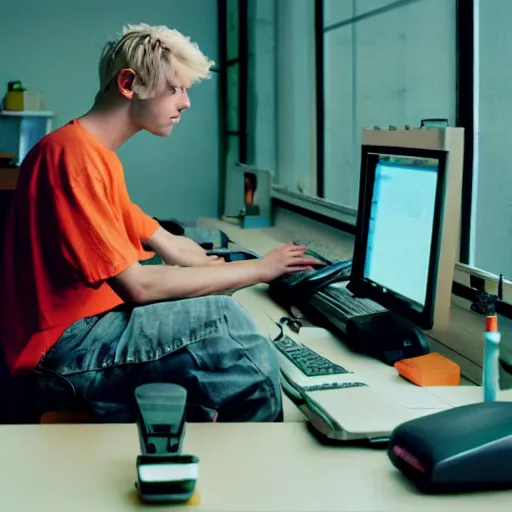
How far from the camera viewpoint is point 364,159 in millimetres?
1849

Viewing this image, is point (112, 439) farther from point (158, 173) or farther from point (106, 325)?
point (158, 173)

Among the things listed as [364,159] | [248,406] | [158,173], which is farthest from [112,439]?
[158,173]

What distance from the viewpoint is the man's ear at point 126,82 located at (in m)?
1.89

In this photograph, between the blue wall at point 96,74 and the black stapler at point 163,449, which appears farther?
the blue wall at point 96,74

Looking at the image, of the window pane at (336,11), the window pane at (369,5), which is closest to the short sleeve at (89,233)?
the window pane at (369,5)

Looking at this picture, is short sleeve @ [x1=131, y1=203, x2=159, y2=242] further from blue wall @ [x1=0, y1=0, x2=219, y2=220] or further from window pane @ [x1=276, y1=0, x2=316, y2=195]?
blue wall @ [x1=0, y1=0, x2=219, y2=220]

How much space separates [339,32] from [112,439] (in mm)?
2535

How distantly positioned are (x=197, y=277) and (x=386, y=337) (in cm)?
45

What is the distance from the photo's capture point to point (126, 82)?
75.0 inches

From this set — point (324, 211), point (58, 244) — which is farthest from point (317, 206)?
point (58, 244)

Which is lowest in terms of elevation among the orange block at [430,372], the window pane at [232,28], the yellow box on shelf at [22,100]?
the orange block at [430,372]

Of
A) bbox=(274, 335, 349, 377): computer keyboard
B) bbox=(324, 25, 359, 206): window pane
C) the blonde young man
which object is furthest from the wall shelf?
bbox=(274, 335, 349, 377): computer keyboard

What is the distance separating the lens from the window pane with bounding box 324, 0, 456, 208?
251 cm

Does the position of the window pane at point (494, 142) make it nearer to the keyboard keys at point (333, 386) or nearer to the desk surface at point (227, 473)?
the keyboard keys at point (333, 386)
